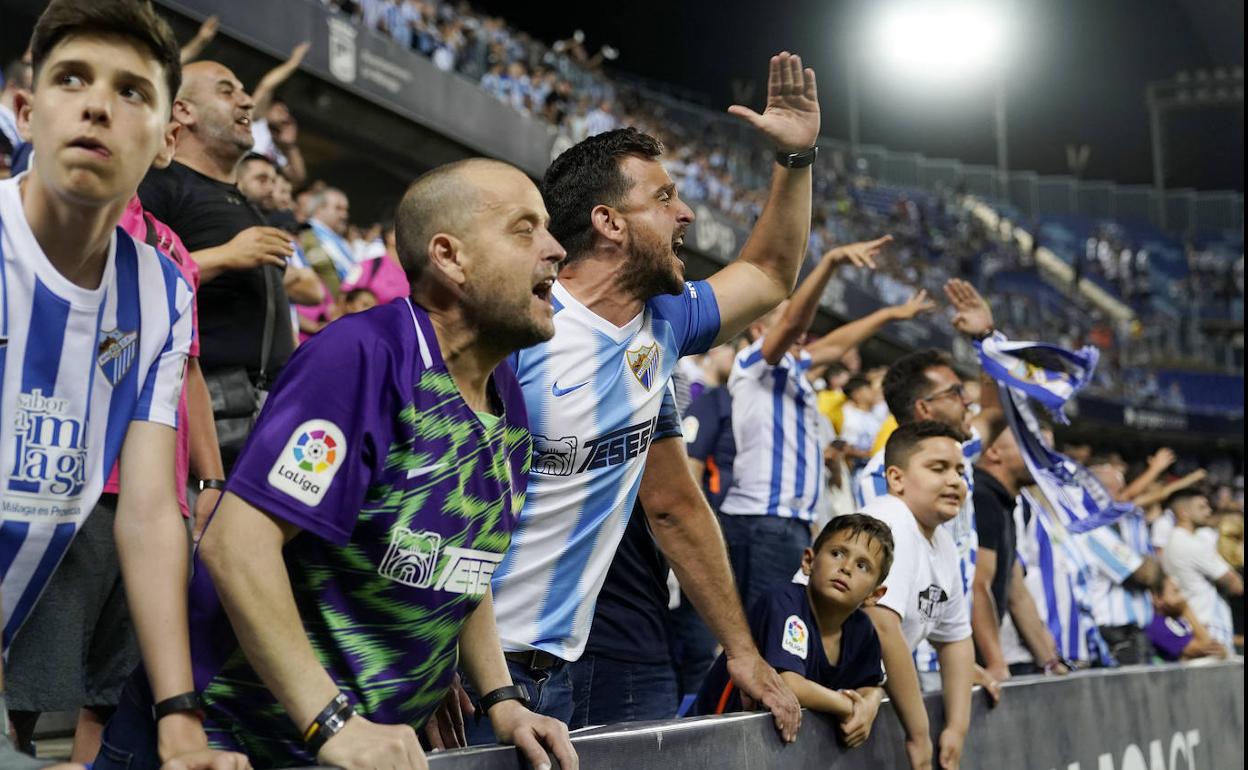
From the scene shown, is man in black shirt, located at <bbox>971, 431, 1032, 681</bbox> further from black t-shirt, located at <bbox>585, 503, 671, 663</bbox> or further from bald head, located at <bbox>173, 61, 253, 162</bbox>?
bald head, located at <bbox>173, 61, 253, 162</bbox>

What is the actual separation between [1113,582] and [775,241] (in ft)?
22.7

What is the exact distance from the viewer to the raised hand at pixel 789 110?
3.35 meters

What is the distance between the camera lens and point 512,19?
2841cm

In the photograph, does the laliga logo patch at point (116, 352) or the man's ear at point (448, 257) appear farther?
the man's ear at point (448, 257)

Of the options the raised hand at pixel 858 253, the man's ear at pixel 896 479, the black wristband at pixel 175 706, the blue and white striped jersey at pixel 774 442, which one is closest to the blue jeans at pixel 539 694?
the black wristband at pixel 175 706

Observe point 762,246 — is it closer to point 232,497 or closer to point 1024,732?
point 232,497

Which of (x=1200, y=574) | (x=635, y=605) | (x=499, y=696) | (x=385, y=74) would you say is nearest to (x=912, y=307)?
(x=635, y=605)

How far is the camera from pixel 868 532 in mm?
3715

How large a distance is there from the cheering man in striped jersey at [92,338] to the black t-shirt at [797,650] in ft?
5.94

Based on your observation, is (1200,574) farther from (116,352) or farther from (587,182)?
(116,352)

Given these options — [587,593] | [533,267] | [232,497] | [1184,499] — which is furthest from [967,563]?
[1184,499]

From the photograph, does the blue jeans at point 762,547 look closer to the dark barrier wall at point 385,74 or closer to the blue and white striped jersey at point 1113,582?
the blue and white striped jersey at point 1113,582

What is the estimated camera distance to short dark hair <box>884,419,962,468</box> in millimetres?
4453

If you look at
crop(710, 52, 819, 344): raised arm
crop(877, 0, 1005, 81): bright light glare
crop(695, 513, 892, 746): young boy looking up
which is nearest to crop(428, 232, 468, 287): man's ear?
crop(710, 52, 819, 344): raised arm
